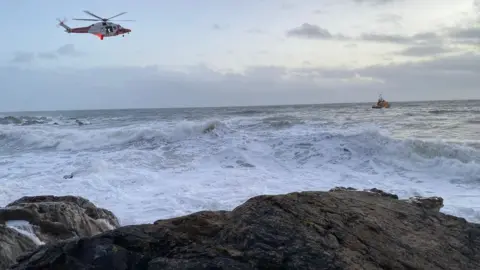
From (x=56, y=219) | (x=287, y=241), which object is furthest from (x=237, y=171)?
(x=287, y=241)

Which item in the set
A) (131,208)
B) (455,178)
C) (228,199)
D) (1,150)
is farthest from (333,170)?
(1,150)

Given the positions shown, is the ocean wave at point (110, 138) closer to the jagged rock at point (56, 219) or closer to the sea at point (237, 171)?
the sea at point (237, 171)

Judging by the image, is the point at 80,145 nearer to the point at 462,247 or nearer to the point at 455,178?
the point at 455,178

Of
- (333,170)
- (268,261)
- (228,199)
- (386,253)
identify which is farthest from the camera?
(333,170)

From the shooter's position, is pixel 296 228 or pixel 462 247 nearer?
pixel 296 228

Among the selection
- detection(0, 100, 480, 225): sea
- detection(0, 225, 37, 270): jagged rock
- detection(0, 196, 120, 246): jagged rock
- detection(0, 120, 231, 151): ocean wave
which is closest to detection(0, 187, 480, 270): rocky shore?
detection(0, 225, 37, 270): jagged rock

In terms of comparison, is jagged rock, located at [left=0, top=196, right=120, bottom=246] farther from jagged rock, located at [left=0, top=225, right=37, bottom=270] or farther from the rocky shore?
the rocky shore
